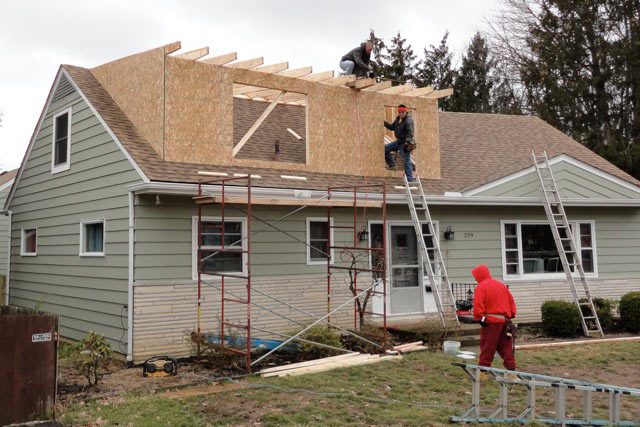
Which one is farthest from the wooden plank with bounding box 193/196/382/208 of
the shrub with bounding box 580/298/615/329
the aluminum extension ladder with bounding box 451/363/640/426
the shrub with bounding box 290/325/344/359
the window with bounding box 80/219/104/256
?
the shrub with bounding box 580/298/615/329

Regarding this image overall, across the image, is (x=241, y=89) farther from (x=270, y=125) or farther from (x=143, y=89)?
(x=143, y=89)

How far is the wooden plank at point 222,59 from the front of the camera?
10680mm

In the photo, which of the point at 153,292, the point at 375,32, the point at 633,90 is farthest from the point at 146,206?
the point at 375,32

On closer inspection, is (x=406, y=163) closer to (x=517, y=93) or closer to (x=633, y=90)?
(x=633, y=90)

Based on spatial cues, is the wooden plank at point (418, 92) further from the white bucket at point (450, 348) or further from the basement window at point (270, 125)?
the white bucket at point (450, 348)

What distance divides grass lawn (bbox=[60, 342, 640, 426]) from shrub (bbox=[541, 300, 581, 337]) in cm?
237

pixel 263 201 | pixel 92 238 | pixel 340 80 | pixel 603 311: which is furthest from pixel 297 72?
pixel 603 311

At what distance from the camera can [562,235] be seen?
14641mm

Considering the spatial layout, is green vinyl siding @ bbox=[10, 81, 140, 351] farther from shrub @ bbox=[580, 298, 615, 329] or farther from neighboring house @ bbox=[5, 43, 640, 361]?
shrub @ bbox=[580, 298, 615, 329]

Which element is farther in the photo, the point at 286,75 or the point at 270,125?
the point at 270,125

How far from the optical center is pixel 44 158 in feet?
43.8

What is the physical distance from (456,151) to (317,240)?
563 cm

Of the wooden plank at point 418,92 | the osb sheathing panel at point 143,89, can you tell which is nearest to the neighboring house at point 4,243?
the osb sheathing panel at point 143,89

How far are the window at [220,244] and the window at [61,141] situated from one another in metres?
3.91
